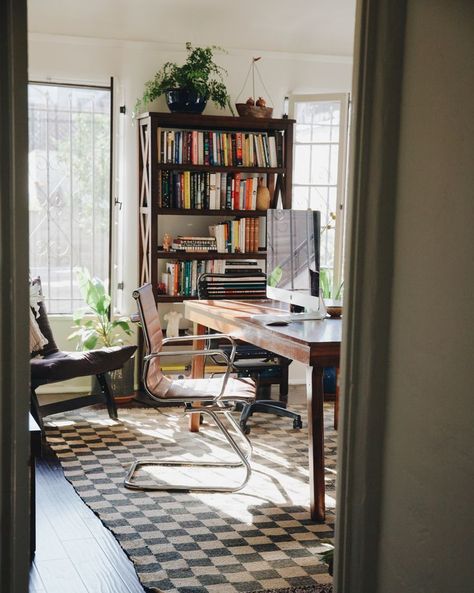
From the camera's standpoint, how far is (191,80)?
5934 mm

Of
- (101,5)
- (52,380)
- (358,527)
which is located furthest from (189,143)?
(358,527)

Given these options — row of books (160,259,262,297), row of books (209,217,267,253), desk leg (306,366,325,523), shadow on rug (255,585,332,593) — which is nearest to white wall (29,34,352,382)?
row of books (160,259,262,297)

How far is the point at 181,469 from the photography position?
438cm

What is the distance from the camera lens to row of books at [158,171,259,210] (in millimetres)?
6082

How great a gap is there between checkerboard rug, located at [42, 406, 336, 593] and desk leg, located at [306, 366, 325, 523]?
75 millimetres

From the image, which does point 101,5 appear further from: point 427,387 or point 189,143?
point 427,387

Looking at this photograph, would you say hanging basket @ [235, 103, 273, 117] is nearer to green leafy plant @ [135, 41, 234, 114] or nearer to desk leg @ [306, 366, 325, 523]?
green leafy plant @ [135, 41, 234, 114]

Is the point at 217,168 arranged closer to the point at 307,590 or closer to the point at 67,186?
the point at 67,186

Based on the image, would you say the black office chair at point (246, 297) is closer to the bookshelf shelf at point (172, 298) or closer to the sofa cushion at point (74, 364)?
the bookshelf shelf at point (172, 298)

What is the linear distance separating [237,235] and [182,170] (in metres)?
0.63

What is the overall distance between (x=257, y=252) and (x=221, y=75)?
53.5 inches

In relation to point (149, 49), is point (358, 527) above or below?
below

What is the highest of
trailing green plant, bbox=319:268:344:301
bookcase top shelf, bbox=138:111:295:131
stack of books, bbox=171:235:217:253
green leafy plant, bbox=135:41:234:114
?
green leafy plant, bbox=135:41:234:114

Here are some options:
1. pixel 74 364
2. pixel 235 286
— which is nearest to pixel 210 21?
pixel 235 286
